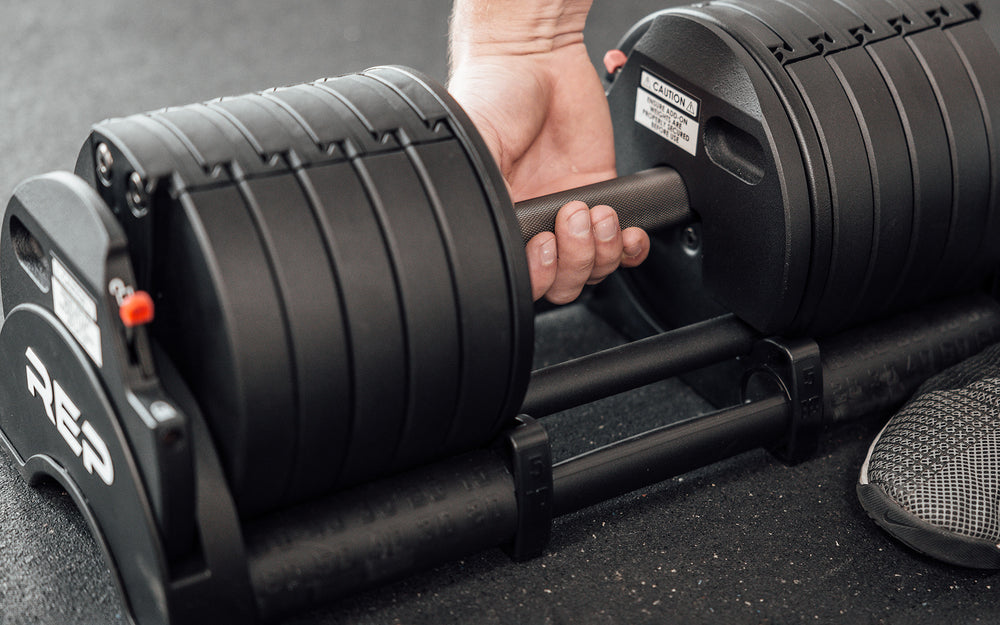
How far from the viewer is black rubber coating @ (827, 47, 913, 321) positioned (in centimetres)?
103

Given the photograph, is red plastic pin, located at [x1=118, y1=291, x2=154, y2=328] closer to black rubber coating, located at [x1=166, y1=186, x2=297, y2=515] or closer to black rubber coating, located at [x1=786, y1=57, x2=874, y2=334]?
black rubber coating, located at [x1=166, y1=186, x2=297, y2=515]

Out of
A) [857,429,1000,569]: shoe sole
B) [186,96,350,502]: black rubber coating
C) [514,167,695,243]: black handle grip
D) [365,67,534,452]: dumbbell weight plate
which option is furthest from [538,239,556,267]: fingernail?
[857,429,1000,569]: shoe sole

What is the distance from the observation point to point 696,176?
1109 millimetres

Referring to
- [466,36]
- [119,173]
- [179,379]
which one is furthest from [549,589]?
[466,36]

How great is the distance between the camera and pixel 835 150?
101 centimetres

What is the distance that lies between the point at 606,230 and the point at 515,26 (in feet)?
1.06

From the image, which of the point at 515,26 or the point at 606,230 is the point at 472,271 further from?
the point at 515,26

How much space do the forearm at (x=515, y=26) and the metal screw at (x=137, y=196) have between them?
548 millimetres

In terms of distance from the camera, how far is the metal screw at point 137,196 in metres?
0.79

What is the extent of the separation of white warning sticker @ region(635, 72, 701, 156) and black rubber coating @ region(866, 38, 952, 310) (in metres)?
0.20

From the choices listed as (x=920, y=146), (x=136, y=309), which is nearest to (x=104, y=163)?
(x=136, y=309)

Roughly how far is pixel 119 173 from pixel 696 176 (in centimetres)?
60

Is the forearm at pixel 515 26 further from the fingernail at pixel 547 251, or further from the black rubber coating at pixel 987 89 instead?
the black rubber coating at pixel 987 89

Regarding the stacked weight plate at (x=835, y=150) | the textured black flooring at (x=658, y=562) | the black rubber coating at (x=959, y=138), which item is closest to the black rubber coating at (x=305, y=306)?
the textured black flooring at (x=658, y=562)
